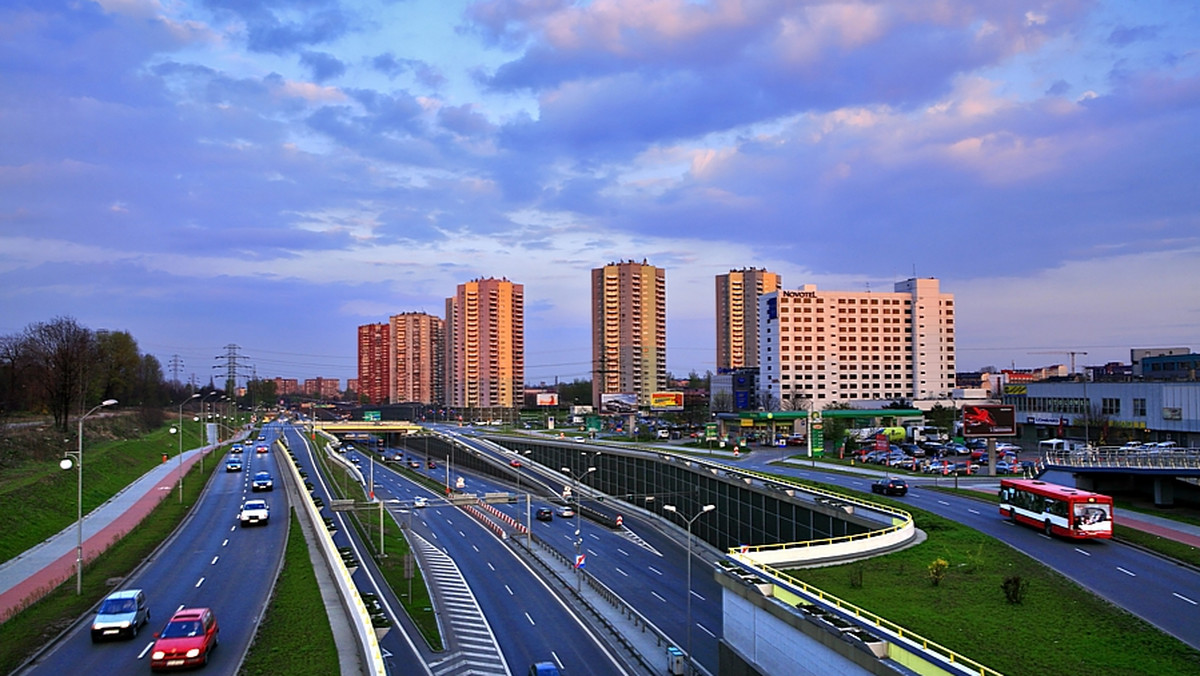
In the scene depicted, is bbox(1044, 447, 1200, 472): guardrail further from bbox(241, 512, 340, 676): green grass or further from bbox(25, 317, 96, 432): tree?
bbox(25, 317, 96, 432): tree

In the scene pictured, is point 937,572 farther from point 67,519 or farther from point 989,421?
point 67,519

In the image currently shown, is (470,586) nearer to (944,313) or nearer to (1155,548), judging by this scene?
(1155,548)

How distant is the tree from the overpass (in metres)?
100

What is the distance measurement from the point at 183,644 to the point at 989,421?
72.0 metres

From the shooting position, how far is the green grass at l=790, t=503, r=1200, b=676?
21.9 meters

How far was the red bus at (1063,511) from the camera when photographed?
38625 millimetres

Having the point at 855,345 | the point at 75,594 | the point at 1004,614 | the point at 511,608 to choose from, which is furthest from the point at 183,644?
the point at 855,345

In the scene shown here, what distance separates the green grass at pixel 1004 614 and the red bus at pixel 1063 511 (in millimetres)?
5693

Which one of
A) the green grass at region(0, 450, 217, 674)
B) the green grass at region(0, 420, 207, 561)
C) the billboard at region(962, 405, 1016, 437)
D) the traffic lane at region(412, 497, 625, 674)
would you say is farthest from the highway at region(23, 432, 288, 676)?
the billboard at region(962, 405, 1016, 437)

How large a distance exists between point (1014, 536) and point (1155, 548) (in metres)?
6.02

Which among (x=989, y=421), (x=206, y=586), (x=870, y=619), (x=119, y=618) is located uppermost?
(x=989, y=421)

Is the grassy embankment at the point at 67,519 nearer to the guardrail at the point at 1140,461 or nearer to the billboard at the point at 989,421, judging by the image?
the guardrail at the point at 1140,461

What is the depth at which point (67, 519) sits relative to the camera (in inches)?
2064

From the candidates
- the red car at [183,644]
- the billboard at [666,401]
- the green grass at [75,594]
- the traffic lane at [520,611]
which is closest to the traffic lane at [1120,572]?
the traffic lane at [520,611]
